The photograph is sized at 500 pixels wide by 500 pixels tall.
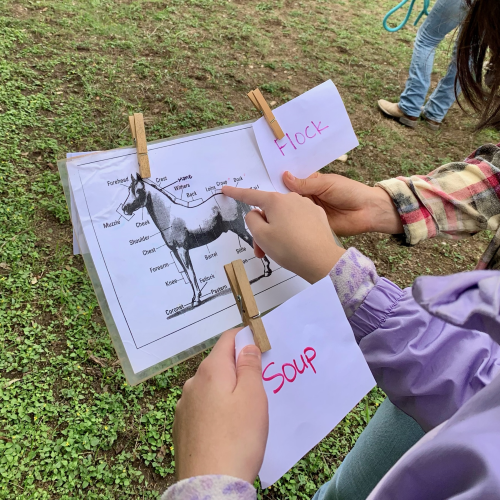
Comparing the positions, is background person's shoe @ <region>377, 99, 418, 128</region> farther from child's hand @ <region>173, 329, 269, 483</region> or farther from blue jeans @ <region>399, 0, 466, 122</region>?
child's hand @ <region>173, 329, 269, 483</region>

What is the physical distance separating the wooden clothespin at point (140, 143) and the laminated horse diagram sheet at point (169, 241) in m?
0.02

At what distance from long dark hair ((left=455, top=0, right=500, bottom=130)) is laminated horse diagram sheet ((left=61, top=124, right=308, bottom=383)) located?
55 centimetres

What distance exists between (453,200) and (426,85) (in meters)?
2.00

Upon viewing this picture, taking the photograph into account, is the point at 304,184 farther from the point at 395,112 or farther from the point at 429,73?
the point at 429,73

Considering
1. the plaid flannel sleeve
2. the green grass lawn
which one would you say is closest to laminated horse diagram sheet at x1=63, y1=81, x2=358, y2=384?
the plaid flannel sleeve

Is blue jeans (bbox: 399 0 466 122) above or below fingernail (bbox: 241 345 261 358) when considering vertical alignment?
above

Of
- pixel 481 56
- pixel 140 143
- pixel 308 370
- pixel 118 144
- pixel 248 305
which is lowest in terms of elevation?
pixel 118 144

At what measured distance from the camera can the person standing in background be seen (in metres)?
2.44

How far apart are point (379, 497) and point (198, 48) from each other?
282 cm

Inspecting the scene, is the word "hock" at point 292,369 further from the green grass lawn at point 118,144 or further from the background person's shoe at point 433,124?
the background person's shoe at point 433,124

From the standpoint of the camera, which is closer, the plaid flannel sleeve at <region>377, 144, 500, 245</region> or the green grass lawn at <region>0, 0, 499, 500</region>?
the plaid flannel sleeve at <region>377, 144, 500, 245</region>

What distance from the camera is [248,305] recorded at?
0.67m

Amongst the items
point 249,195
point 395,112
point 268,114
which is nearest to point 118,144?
point 268,114

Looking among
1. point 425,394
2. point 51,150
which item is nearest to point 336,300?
point 425,394
